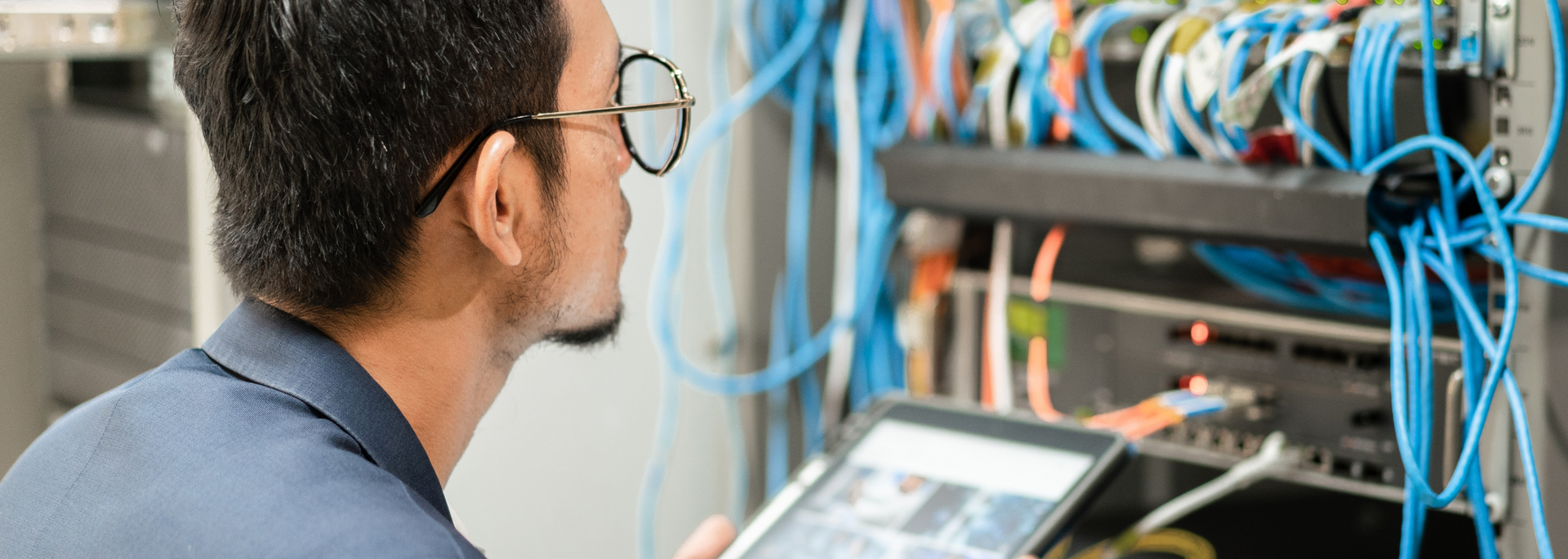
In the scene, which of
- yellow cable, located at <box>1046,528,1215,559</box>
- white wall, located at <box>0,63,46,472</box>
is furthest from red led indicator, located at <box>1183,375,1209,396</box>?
white wall, located at <box>0,63,46,472</box>

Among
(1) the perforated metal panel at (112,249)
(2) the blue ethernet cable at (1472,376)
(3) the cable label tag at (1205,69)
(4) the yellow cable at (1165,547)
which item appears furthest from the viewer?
(4) the yellow cable at (1165,547)

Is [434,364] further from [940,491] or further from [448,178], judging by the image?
[940,491]

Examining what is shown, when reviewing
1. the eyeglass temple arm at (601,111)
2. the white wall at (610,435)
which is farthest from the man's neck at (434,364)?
the white wall at (610,435)

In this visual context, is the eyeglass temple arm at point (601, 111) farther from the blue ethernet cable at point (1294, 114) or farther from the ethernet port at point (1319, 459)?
the ethernet port at point (1319, 459)

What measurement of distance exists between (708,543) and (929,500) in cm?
23

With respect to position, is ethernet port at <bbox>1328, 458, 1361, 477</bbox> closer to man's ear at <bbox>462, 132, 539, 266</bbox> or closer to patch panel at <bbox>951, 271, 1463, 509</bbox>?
patch panel at <bbox>951, 271, 1463, 509</bbox>

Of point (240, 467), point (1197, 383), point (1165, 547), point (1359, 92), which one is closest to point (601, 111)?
point (240, 467)

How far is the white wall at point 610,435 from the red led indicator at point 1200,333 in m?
0.53

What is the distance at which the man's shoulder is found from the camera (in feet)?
1.97

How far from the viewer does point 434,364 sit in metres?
0.83

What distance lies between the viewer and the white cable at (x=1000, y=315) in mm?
1337

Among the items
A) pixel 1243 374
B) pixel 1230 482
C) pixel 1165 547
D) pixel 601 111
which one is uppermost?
pixel 601 111

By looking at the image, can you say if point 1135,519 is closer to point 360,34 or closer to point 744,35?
point 744,35

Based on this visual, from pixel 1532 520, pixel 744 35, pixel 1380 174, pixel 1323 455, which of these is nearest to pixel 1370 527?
pixel 1323 455
